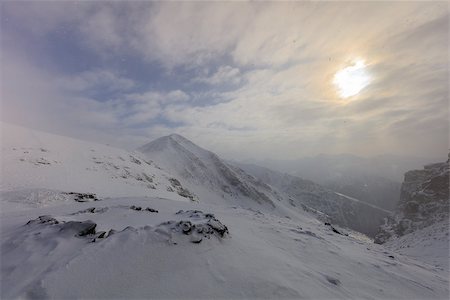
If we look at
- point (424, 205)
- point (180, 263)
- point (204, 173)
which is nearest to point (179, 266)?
point (180, 263)

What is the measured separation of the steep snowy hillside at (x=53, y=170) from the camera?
20.9 metres

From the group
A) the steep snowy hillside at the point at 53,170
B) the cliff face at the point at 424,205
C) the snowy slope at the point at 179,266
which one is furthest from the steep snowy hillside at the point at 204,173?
the snowy slope at the point at 179,266

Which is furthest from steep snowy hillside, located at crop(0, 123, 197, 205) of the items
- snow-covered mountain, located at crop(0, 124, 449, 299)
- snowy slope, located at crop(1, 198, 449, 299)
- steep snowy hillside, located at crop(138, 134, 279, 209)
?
steep snowy hillside, located at crop(138, 134, 279, 209)

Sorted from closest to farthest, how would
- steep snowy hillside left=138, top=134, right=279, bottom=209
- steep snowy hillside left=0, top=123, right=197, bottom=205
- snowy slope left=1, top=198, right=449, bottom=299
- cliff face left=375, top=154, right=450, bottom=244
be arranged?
snowy slope left=1, top=198, right=449, bottom=299, steep snowy hillside left=0, top=123, right=197, bottom=205, cliff face left=375, top=154, right=450, bottom=244, steep snowy hillside left=138, top=134, right=279, bottom=209

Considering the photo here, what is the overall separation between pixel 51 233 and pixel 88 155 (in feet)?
141

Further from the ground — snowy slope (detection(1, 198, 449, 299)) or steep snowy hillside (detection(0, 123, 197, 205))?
steep snowy hillside (detection(0, 123, 197, 205))

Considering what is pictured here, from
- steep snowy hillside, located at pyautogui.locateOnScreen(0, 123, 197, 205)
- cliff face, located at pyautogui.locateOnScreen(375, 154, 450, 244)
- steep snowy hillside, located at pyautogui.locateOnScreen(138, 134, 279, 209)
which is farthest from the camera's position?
steep snowy hillside, located at pyautogui.locateOnScreen(138, 134, 279, 209)

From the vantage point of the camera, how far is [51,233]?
27.0 ft

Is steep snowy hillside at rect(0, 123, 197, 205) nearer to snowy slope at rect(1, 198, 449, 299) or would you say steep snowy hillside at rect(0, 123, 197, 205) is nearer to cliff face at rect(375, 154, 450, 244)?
snowy slope at rect(1, 198, 449, 299)

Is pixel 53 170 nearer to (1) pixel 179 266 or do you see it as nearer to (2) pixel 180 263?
(2) pixel 180 263

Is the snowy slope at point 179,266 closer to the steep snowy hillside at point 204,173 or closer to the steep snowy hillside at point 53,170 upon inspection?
the steep snowy hillside at point 53,170

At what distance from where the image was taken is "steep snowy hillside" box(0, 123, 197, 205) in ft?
68.7

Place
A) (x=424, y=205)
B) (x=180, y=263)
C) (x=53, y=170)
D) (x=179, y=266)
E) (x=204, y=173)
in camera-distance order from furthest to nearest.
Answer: (x=204, y=173) < (x=424, y=205) < (x=53, y=170) < (x=180, y=263) < (x=179, y=266)

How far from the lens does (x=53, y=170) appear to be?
30.4 meters
